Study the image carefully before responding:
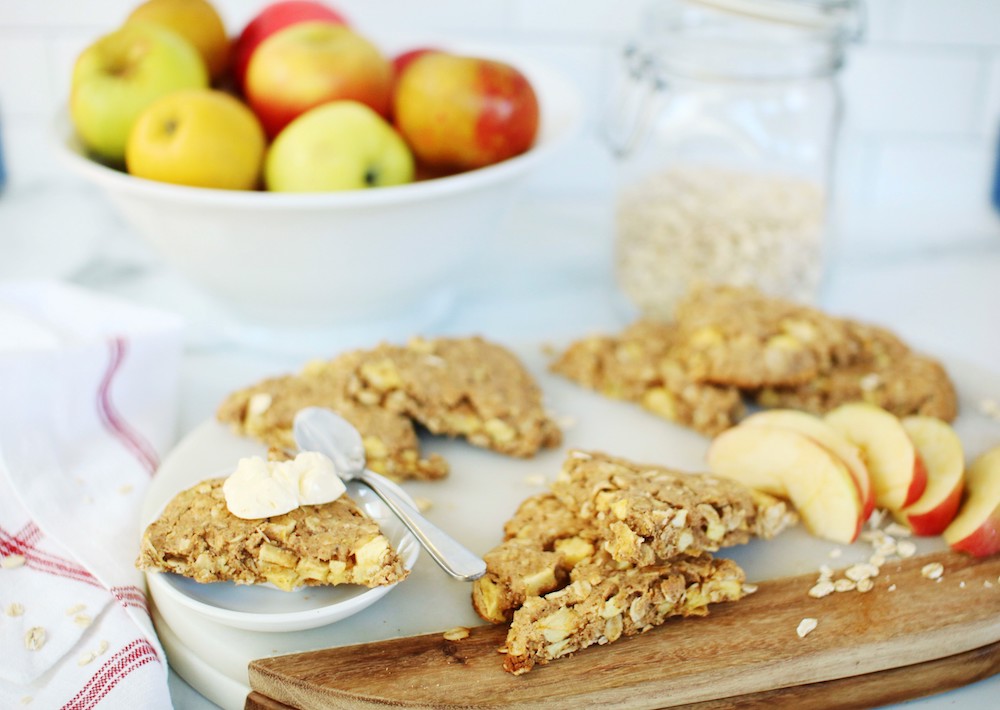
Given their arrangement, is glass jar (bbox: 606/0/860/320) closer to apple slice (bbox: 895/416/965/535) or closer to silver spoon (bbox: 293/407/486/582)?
apple slice (bbox: 895/416/965/535)

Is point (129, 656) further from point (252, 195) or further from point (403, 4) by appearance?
point (403, 4)

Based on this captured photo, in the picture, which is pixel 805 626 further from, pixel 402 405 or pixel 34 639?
pixel 34 639

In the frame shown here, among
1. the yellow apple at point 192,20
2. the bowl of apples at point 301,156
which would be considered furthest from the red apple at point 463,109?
the yellow apple at point 192,20

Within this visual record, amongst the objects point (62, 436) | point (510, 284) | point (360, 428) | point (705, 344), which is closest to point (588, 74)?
point (510, 284)

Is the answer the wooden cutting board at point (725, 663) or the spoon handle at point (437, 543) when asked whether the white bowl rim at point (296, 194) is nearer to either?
the spoon handle at point (437, 543)

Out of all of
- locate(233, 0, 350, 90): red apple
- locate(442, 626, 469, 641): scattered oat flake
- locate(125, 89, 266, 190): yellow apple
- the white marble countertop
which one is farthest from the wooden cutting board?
locate(233, 0, 350, 90): red apple

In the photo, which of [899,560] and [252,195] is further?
[252,195]

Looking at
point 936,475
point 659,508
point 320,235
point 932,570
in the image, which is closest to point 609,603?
point 659,508
